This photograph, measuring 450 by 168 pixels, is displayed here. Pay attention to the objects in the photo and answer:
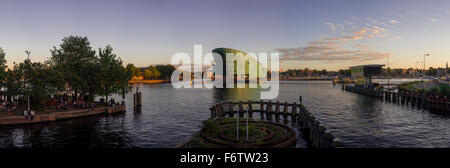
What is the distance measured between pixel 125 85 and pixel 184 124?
66.6 feet

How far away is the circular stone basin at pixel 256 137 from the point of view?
21.1 m

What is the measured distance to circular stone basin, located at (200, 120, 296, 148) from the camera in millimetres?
21106

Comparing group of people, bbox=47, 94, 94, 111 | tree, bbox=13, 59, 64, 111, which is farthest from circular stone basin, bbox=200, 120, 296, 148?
tree, bbox=13, 59, 64, 111

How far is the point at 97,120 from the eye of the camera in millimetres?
38875

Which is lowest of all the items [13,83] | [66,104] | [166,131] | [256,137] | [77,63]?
[166,131]

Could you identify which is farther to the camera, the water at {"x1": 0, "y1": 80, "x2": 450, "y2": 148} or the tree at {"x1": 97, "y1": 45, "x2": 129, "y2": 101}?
the tree at {"x1": 97, "y1": 45, "x2": 129, "y2": 101}

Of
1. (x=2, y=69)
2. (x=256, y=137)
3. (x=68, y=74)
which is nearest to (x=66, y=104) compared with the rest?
(x=68, y=74)

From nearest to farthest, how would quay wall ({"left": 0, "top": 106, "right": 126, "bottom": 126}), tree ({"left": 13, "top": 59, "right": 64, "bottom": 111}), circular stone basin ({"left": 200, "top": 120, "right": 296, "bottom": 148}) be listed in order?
circular stone basin ({"left": 200, "top": 120, "right": 296, "bottom": 148}) < quay wall ({"left": 0, "top": 106, "right": 126, "bottom": 126}) < tree ({"left": 13, "top": 59, "right": 64, "bottom": 111})

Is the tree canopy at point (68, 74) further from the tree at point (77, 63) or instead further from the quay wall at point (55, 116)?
the quay wall at point (55, 116)

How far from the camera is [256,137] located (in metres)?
23.4

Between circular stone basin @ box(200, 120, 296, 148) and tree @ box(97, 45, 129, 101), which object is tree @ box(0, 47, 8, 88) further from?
circular stone basin @ box(200, 120, 296, 148)

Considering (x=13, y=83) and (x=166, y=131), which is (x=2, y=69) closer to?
(x=13, y=83)
